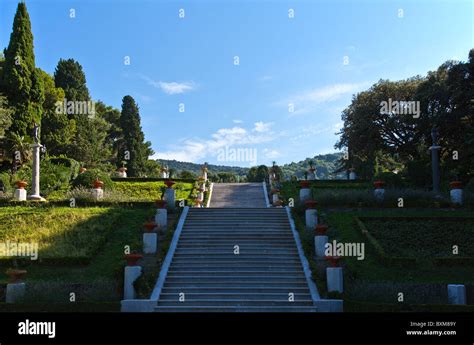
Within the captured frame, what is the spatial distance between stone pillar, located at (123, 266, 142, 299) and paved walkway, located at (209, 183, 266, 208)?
14.0 metres

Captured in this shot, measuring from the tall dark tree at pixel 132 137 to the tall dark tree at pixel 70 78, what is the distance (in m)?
5.22

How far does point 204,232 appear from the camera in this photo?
1875cm

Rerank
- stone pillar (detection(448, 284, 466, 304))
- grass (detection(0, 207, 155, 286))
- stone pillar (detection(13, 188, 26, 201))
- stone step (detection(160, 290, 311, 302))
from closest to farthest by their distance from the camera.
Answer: stone pillar (detection(448, 284, 466, 304))
stone step (detection(160, 290, 311, 302))
grass (detection(0, 207, 155, 286))
stone pillar (detection(13, 188, 26, 201))

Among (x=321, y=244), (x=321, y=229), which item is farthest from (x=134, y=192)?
(x=321, y=229)

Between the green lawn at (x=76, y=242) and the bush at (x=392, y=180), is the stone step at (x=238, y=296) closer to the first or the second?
the green lawn at (x=76, y=242)

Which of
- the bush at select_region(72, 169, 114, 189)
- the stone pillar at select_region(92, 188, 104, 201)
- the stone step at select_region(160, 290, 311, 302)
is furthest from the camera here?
the bush at select_region(72, 169, 114, 189)


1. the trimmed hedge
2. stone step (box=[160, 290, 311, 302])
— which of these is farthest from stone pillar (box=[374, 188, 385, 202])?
the trimmed hedge

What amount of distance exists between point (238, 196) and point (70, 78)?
2489 centimetres

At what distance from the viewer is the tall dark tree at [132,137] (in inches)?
1977

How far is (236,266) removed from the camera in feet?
52.3

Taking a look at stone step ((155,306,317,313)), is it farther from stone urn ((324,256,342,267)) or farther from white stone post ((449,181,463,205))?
white stone post ((449,181,463,205))

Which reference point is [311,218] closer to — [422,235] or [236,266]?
[422,235]

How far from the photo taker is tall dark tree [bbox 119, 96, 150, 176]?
1977 inches

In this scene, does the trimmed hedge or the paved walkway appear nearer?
the trimmed hedge
